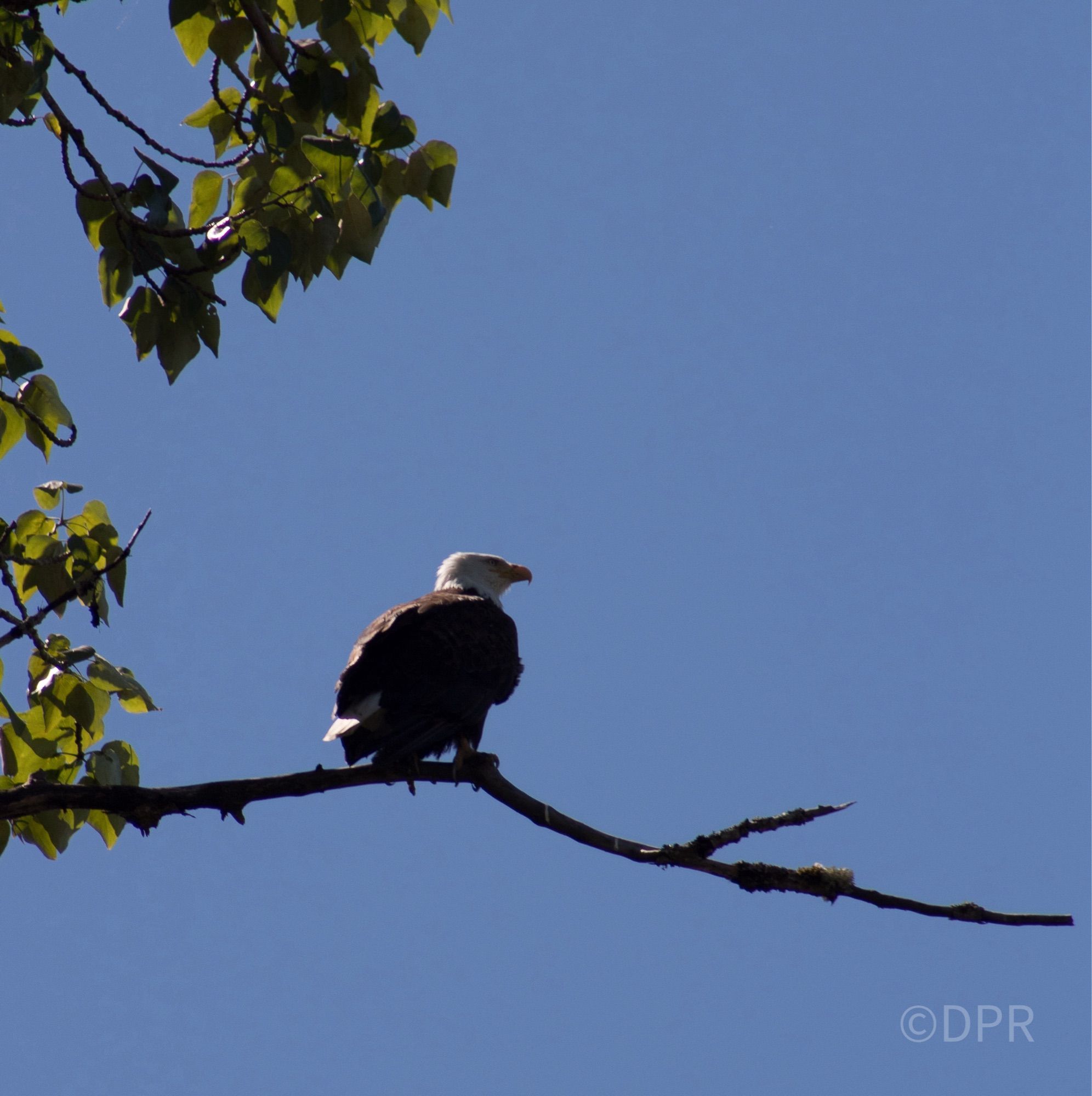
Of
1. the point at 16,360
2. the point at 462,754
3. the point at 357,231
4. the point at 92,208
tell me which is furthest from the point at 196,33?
the point at 462,754

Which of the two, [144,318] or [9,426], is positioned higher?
[144,318]

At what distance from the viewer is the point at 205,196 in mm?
4055

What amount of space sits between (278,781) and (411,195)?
1856 mm

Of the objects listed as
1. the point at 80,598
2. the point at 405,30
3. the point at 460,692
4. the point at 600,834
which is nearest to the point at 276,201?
the point at 405,30

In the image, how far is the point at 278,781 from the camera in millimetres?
3789

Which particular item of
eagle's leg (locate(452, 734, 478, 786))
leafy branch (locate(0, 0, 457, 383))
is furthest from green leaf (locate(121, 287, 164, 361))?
eagle's leg (locate(452, 734, 478, 786))

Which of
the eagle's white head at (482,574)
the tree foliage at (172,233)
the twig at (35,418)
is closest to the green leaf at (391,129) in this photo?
the tree foliage at (172,233)

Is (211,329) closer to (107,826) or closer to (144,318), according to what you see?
(144,318)

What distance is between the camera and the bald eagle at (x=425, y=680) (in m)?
5.20

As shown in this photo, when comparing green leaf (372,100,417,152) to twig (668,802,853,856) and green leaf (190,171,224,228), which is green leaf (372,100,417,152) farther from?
twig (668,802,853,856)

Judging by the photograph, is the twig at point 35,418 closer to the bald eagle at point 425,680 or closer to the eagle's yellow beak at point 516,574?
the bald eagle at point 425,680

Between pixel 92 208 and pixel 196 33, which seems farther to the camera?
pixel 196 33

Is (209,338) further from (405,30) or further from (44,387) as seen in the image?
(405,30)

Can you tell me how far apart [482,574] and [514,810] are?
419 cm
